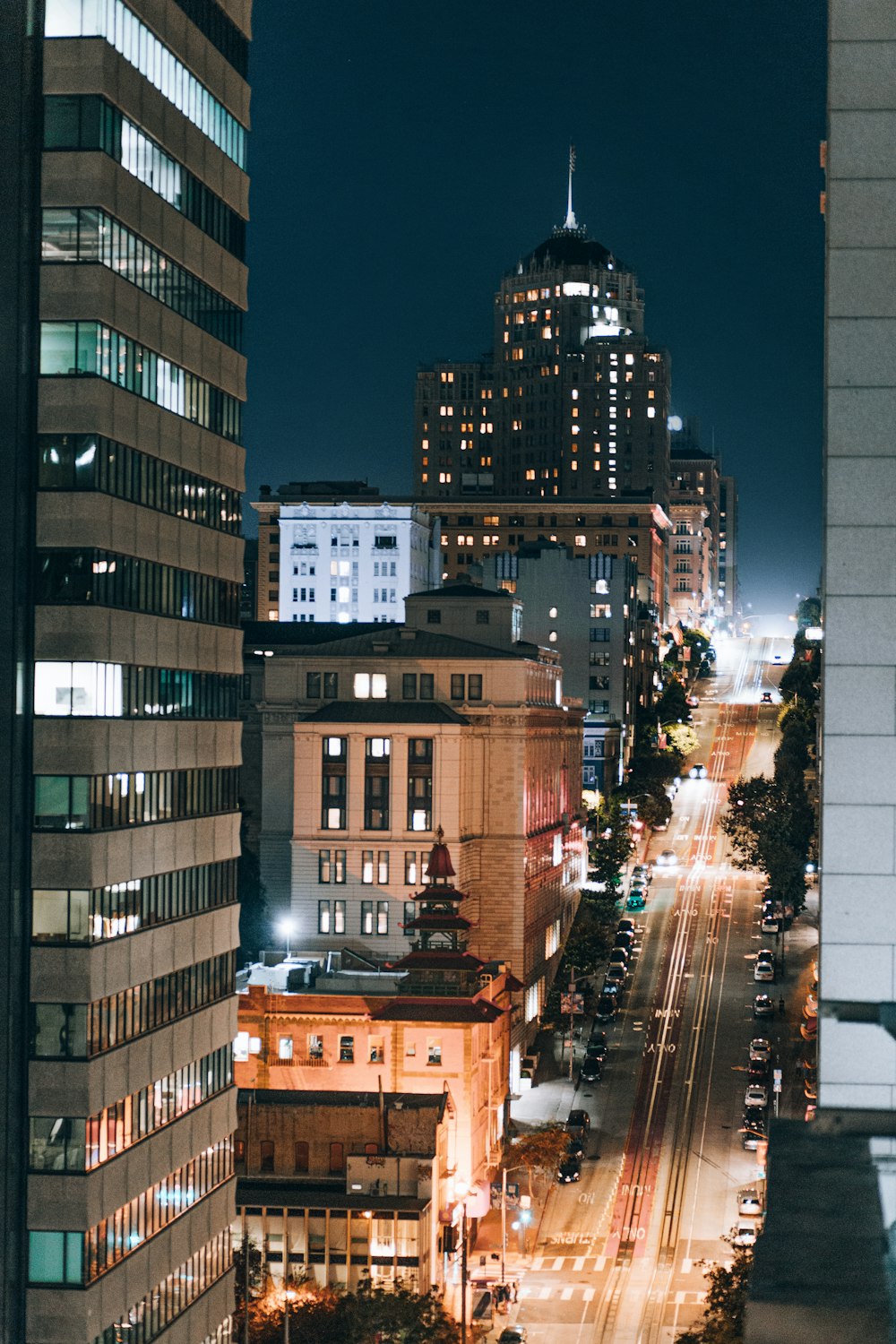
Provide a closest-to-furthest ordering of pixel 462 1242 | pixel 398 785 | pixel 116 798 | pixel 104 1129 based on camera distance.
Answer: pixel 104 1129 → pixel 116 798 → pixel 462 1242 → pixel 398 785

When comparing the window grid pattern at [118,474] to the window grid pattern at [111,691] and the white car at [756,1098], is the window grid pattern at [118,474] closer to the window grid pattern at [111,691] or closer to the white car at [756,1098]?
the window grid pattern at [111,691]

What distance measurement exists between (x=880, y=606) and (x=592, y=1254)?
279ft

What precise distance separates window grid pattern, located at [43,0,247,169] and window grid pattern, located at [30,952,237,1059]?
34193mm

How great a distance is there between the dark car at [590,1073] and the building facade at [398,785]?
425 inches

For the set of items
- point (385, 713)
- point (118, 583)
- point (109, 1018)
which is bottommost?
point (109, 1018)

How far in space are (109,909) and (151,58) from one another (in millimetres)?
31964

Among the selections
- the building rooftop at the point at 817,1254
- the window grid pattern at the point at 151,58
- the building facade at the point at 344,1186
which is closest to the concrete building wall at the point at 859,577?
the building rooftop at the point at 817,1254

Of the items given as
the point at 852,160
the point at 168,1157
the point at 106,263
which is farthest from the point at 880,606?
the point at 168,1157

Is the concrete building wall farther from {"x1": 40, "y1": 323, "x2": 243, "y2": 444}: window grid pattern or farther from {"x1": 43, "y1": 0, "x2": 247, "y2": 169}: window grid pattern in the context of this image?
{"x1": 43, "y1": 0, "x2": 247, "y2": 169}: window grid pattern

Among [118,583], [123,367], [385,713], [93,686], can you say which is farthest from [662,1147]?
[123,367]

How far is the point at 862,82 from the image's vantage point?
109 ft

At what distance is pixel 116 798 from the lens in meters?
74.8

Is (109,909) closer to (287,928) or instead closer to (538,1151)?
(538,1151)

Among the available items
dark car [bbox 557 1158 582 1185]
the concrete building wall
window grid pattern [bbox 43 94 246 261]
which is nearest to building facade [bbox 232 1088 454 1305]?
dark car [bbox 557 1158 582 1185]
